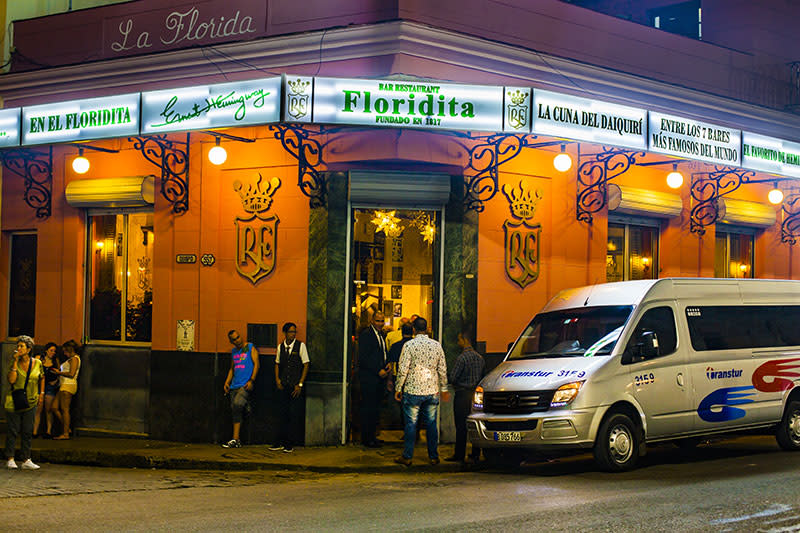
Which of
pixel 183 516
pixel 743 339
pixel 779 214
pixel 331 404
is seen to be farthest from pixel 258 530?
pixel 779 214

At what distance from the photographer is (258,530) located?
8.16 meters

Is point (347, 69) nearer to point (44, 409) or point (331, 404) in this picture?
point (331, 404)

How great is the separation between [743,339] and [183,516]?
8.05 m

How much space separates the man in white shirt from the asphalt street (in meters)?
0.56

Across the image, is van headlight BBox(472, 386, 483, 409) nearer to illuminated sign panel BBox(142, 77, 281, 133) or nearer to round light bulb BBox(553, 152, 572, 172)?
round light bulb BBox(553, 152, 572, 172)

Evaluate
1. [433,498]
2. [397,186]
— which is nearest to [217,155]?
[397,186]

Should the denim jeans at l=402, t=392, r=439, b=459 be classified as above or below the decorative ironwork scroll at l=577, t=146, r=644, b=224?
below

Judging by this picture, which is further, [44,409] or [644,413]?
[44,409]

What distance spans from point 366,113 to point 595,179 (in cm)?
516

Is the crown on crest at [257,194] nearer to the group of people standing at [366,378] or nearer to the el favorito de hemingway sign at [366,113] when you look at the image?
the el favorito de hemingway sign at [366,113]

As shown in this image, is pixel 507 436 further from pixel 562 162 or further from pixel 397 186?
pixel 562 162

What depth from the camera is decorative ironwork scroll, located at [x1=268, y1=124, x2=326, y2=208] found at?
48.8 ft

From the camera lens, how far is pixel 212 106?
553 inches

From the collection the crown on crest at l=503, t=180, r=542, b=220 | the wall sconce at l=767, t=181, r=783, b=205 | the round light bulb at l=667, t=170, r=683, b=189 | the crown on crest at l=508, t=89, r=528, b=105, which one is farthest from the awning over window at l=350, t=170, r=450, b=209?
the wall sconce at l=767, t=181, r=783, b=205
